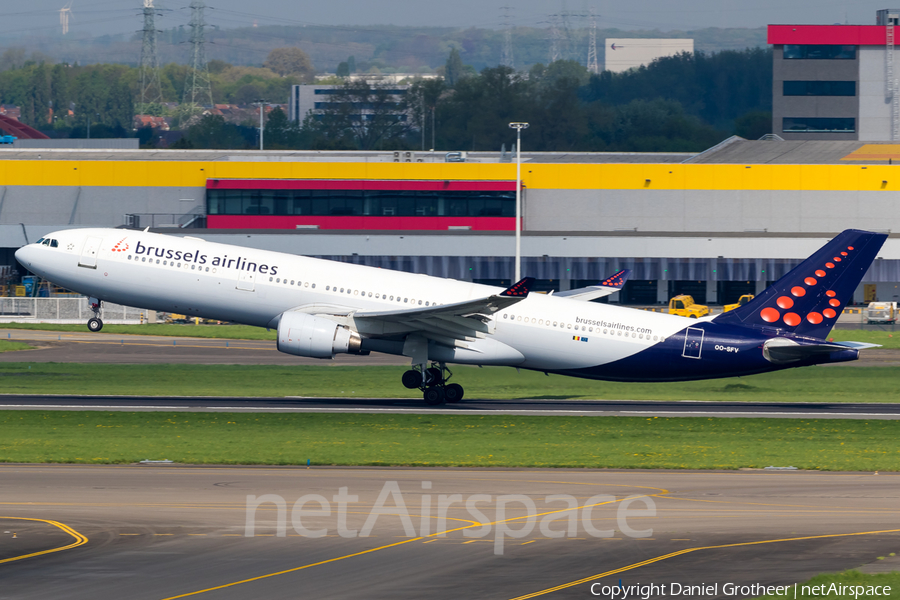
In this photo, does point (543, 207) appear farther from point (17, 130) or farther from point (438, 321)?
point (17, 130)

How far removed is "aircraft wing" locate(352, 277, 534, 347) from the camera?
136 ft

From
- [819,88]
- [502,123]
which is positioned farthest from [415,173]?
[819,88]

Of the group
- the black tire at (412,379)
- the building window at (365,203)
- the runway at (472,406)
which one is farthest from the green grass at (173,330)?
the black tire at (412,379)

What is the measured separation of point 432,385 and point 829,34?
125006mm

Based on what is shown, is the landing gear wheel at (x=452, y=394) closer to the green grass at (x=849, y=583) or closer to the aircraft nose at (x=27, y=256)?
the aircraft nose at (x=27, y=256)

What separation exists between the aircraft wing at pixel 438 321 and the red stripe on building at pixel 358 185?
182 feet

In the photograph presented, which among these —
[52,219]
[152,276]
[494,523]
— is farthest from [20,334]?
[494,523]

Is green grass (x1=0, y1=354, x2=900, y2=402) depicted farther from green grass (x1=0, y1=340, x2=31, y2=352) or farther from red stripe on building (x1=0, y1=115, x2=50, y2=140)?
red stripe on building (x1=0, y1=115, x2=50, y2=140)

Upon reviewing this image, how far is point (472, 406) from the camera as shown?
44000 millimetres

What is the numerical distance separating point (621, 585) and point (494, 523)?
15.4 ft

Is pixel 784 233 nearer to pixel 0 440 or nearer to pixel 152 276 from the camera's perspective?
pixel 152 276

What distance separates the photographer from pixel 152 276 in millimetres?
43750

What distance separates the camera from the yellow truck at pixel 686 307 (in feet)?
290

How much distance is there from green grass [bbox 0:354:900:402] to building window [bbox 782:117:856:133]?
10175cm
